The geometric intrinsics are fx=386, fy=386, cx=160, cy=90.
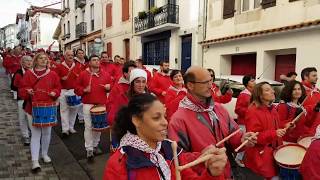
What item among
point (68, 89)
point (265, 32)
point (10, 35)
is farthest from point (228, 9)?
point (10, 35)

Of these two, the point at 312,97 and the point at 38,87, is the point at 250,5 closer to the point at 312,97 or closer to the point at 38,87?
the point at 312,97

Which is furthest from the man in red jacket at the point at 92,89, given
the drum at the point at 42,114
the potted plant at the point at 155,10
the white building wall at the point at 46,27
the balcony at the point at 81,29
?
the white building wall at the point at 46,27

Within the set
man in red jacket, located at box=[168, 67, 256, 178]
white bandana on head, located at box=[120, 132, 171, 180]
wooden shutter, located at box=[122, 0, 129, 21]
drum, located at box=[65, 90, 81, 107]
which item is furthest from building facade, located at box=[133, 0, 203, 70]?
white bandana on head, located at box=[120, 132, 171, 180]

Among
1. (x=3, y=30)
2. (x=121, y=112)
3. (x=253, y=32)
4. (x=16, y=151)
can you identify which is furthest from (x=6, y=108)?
(x=3, y=30)

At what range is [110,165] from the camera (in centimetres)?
231

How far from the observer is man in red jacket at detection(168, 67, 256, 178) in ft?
10.1

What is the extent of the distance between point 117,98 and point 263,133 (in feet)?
6.74

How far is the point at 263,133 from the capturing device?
414 cm

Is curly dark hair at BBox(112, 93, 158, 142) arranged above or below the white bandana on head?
above

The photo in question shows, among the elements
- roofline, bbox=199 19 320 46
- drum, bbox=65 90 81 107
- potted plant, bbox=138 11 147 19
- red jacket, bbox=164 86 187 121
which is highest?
potted plant, bbox=138 11 147 19

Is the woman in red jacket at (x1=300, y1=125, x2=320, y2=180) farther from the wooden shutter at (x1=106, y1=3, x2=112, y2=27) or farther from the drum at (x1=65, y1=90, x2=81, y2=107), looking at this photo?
the wooden shutter at (x1=106, y1=3, x2=112, y2=27)

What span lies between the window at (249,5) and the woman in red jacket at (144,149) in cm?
1274

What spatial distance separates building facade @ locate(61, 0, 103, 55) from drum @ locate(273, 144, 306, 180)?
2703 centimetres

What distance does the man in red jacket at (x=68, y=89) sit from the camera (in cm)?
857
